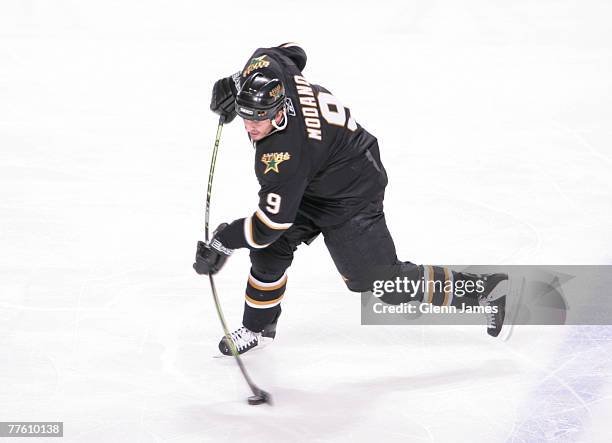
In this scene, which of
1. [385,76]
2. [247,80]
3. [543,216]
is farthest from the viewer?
[385,76]

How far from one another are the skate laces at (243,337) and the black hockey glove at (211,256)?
1.56ft

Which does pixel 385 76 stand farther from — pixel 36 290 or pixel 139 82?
pixel 36 290

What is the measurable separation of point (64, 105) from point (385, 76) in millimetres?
2191

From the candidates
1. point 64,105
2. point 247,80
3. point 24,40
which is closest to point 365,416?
point 247,80

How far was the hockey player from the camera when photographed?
122 inches

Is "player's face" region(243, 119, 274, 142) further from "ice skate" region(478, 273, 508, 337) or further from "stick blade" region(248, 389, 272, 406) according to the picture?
"ice skate" region(478, 273, 508, 337)

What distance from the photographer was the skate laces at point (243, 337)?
3707 mm

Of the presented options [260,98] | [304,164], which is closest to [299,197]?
[304,164]

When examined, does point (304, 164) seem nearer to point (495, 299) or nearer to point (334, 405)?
point (334, 405)

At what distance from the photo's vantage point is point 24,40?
6.88m

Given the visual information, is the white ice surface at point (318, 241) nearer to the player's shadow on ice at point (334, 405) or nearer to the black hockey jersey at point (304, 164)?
the player's shadow on ice at point (334, 405)

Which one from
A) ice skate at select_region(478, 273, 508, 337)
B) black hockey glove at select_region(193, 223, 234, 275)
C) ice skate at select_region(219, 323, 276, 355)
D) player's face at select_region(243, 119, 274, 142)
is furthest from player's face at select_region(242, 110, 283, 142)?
ice skate at select_region(478, 273, 508, 337)

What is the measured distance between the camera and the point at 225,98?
354cm

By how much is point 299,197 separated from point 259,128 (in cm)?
28
